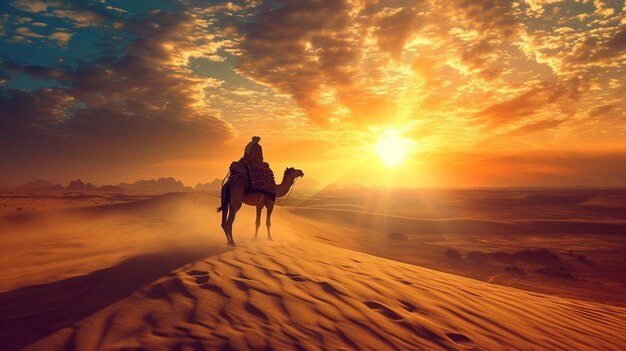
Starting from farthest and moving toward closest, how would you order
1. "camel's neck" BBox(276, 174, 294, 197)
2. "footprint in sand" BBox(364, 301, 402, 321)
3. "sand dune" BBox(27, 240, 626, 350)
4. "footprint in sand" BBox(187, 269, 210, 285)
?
"camel's neck" BBox(276, 174, 294, 197), "footprint in sand" BBox(187, 269, 210, 285), "footprint in sand" BBox(364, 301, 402, 321), "sand dune" BBox(27, 240, 626, 350)

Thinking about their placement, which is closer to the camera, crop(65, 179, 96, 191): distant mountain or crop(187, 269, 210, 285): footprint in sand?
crop(187, 269, 210, 285): footprint in sand

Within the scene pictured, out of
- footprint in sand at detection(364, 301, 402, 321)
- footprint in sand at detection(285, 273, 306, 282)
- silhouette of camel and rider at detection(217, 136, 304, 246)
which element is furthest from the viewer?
silhouette of camel and rider at detection(217, 136, 304, 246)

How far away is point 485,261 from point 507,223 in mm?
13742

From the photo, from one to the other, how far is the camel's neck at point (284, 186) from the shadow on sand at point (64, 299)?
477 centimetres

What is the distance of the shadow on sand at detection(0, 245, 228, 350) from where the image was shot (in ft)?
10.4

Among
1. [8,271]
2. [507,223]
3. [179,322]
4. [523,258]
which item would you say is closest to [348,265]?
[179,322]

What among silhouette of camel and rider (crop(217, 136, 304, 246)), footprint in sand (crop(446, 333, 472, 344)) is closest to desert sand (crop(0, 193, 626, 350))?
footprint in sand (crop(446, 333, 472, 344))

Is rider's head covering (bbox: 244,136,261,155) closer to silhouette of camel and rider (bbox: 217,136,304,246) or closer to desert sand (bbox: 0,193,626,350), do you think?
silhouette of camel and rider (bbox: 217,136,304,246)

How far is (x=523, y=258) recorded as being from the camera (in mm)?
16109

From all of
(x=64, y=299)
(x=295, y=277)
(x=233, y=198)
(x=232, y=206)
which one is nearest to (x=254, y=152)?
(x=233, y=198)

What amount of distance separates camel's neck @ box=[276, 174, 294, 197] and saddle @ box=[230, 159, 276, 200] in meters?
0.70

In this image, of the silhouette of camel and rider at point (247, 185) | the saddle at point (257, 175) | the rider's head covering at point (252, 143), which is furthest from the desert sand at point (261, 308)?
the rider's head covering at point (252, 143)

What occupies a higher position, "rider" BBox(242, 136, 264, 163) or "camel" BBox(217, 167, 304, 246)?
"rider" BBox(242, 136, 264, 163)

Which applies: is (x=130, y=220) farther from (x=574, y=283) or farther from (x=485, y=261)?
(x=574, y=283)
